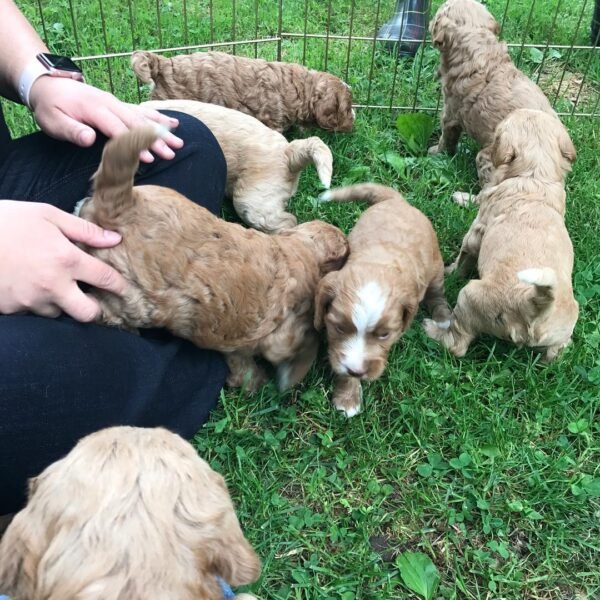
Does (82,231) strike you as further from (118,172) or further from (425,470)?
(425,470)

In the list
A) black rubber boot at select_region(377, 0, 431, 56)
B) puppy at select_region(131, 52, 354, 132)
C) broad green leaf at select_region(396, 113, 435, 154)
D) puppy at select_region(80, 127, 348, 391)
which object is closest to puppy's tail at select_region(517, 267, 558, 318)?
puppy at select_region(80, 127, 348, 391)

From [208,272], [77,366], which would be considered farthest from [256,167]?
[77,366]

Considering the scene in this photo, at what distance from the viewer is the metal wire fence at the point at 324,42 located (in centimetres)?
480

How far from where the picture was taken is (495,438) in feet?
9.12

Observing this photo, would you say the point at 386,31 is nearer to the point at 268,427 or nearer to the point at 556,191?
the point at 556,191

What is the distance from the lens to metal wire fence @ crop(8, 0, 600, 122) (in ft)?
15.8

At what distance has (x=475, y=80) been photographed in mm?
4344

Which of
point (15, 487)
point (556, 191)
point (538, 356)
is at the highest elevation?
point (556, 191)

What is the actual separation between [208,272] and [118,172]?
21.6 inches

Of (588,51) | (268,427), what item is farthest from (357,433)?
(588,51)

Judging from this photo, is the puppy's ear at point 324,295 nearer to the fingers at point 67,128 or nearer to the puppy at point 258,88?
the fingers at point 67,128

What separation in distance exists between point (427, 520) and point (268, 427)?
75 cm

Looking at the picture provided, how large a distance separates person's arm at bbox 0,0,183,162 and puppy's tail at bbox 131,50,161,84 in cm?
133

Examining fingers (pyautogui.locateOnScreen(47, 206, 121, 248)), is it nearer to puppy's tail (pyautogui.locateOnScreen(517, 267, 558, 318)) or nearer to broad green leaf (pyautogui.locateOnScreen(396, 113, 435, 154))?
puppy's tail (pyautogui.locateOnScreen(517, 267, 558, 318))
